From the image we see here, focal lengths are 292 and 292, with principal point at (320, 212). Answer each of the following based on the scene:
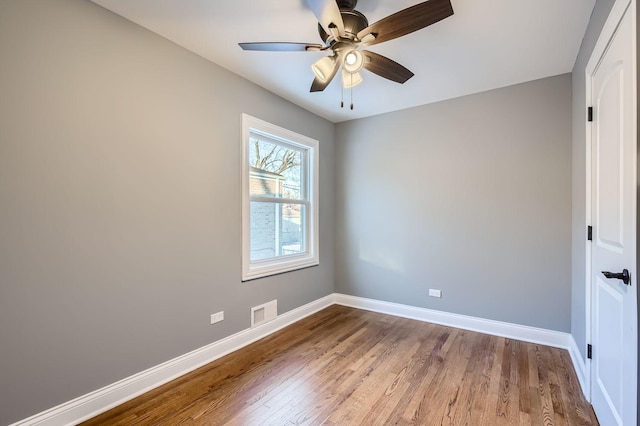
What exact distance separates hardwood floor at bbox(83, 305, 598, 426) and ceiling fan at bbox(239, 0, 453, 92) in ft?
7.19

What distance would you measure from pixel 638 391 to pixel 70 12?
11.2 ft

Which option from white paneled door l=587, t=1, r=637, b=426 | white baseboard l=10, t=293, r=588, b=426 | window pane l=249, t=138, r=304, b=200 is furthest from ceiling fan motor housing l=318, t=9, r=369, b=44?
white baseboard l=10, t=293, r=588, b=426

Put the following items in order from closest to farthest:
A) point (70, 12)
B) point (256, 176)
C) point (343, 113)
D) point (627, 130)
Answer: point (627, 130), point (70, 12), point (256, 176), point (343, 113)

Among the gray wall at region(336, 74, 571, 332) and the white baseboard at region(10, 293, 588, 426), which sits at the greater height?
the gray wall at region(336, 74, 571, 332)

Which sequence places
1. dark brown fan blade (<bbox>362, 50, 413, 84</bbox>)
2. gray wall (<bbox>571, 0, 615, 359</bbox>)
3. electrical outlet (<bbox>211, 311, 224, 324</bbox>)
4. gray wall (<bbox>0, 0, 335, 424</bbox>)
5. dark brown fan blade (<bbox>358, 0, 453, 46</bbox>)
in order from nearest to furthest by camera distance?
dark brown fan blade (<bbox>358, 0, 453, 46</bbox>)
gray wall (<bbox>0, 0, 335, 424</bbox>)
dark brown fan blade (<bbox>362, 50, 413, 84</bbox>)
gray wall (<bbox>571, 0, 615, 359</bbox>)
electrical outlet (<bbox>211, 311, 224, 324</bbox>)

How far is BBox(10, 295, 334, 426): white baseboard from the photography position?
170 cm

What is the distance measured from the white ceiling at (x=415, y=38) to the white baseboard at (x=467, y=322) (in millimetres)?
2472

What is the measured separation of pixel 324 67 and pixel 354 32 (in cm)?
26


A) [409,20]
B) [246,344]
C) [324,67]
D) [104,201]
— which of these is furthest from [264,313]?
[409,20]

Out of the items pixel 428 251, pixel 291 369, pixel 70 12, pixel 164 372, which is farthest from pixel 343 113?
pixel 164 372

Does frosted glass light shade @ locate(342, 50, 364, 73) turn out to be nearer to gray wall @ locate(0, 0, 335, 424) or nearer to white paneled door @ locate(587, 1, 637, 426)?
white paneled door @ locate(587, 1, 637, 426)

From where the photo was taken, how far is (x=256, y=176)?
10.4 ft

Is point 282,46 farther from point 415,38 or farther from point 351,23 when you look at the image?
point 415,38

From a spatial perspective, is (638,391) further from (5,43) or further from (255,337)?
(5,43)
